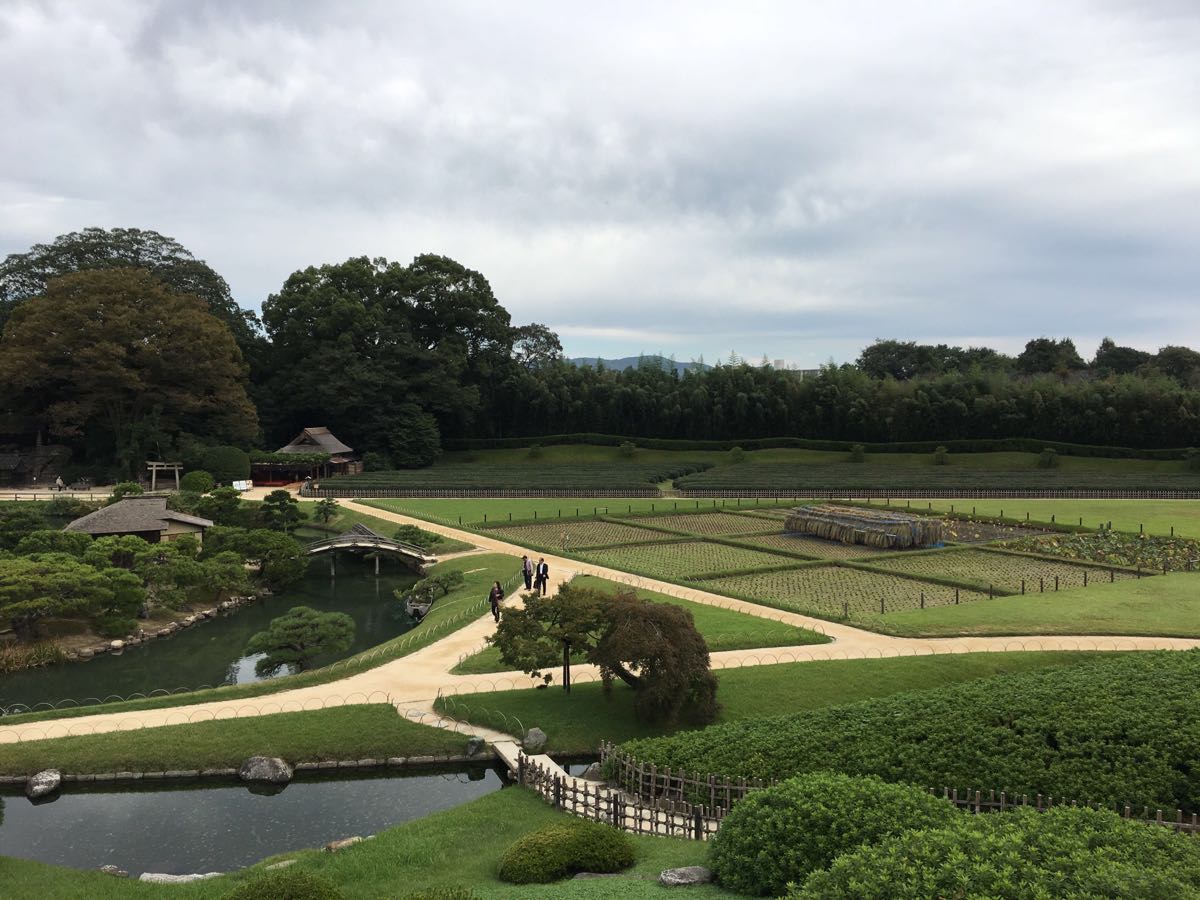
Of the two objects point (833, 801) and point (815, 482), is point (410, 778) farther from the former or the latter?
point (815, 482)

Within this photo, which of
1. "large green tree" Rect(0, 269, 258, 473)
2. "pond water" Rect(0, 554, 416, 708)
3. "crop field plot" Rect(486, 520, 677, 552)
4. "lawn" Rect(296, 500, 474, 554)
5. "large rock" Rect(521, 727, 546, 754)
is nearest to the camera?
"large rock" Rect(521, 727, 546, 754)

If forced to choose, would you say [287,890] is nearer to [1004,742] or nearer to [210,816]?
[210,816]

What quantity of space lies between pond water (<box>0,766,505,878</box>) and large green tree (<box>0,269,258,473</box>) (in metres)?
44.3

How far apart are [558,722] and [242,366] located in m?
53.7

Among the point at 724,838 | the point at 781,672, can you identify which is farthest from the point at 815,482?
the point at 724,838

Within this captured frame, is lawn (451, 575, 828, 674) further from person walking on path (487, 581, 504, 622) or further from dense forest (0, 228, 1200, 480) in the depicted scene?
dense forest (0, 228, 1200, 480)

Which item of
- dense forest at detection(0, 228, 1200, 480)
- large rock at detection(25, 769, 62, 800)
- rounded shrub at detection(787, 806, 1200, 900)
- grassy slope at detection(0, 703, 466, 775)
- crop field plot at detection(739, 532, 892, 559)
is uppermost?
dense forest at detection(0, 228, 1200, 480)

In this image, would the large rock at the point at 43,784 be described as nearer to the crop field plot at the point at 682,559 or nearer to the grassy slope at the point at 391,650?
the grassy slope at the point at 391,650

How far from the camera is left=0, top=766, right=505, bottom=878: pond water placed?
13648mm

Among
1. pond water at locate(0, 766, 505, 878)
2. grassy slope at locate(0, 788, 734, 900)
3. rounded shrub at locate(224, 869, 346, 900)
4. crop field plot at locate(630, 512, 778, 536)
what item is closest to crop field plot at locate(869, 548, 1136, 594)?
crop field plot at locate(630, 512, 778, 536)

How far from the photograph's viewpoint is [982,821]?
345 inches

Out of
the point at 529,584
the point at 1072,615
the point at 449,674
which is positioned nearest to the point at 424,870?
the point at 449,674

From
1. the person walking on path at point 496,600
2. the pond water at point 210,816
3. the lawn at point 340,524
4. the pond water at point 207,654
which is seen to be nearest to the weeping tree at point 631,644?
the pond water at point 210,816

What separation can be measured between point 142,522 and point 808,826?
33524 mm
